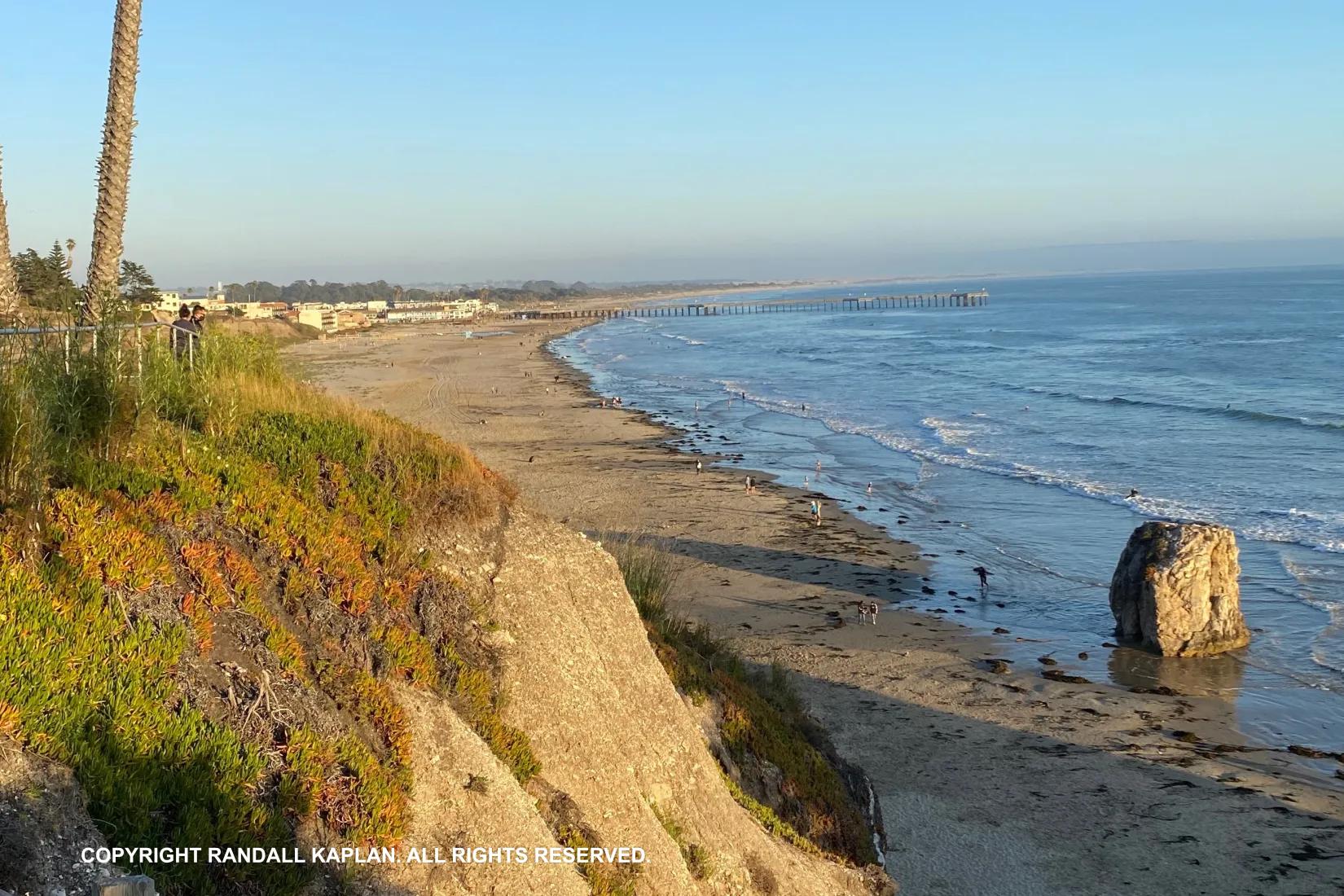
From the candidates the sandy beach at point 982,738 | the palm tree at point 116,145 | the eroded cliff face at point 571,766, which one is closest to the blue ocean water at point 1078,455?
the sandy beach at point 982,738

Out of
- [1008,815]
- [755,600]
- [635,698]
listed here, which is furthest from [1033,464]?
[635,698]

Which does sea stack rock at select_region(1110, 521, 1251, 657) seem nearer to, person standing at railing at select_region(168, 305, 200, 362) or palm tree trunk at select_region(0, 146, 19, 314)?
person standing at railing at select_region(168, 305, 200, 362)

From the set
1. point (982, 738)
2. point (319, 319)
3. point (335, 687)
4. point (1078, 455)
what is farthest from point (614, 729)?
point (319, 319)

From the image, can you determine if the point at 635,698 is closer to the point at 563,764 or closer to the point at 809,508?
Result: the point at 563,764

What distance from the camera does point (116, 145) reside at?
12.0 meters

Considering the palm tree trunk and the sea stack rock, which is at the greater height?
the palm tree trunk

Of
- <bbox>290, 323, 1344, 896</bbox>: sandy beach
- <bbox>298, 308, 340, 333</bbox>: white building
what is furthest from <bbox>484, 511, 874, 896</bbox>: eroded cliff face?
<bbox>298, 308, 340, 333</bbox>: white building

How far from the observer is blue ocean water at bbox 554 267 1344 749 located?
17.5 m

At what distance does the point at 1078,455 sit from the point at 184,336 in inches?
1160

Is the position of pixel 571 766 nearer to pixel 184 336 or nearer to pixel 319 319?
pixel 184 336

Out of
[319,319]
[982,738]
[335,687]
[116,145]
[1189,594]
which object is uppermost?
[116,145]

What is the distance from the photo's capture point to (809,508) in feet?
87.1

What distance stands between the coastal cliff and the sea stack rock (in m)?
9.43

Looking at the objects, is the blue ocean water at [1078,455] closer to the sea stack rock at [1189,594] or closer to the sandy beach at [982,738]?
the sea stack rock at [1189,594]
